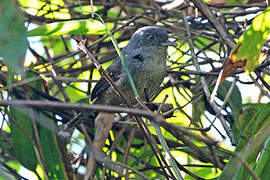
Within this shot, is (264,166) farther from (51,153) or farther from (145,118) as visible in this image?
(51,153)

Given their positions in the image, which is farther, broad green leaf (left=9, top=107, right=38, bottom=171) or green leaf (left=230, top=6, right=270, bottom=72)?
broad green leaf (left=9, top=107, right=38, bottom=171)

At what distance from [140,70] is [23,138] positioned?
126 centimetres

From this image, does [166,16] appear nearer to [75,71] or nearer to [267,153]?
[75,71]

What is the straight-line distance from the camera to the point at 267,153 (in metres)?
2.15

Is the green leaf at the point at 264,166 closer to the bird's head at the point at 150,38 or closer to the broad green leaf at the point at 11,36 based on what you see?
the broad green leaf at the point at 11,36

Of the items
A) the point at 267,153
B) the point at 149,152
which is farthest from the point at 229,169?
the point at 149,152

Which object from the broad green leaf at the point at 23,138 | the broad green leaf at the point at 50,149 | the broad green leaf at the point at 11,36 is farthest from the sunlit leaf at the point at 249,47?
the broad green leaf at the point at 23,138

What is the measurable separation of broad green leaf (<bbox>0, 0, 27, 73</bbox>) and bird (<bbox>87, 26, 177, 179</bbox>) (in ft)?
7.00

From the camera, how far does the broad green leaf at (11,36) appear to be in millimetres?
1468

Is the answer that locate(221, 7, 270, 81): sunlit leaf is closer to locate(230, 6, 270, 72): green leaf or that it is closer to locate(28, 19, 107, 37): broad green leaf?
locate(230, 6, 270, 72): green leaf

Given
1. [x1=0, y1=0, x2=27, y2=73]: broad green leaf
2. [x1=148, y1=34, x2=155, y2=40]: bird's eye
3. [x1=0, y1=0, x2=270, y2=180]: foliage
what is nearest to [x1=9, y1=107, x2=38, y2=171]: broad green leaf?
[x1=0, y1=0, x2=270, y2=180]: foliage

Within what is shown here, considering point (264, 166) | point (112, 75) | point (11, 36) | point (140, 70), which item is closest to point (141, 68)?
point (140, 70)

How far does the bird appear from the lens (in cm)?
382

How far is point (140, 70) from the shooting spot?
3.88m
